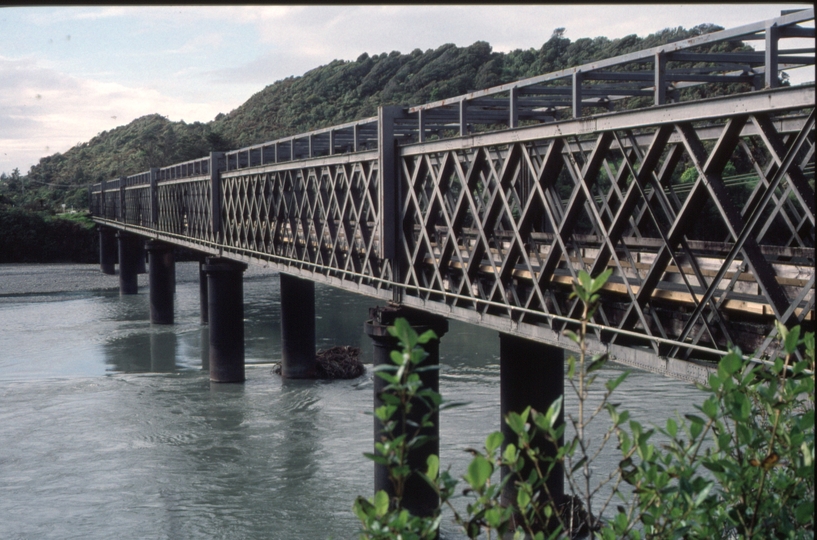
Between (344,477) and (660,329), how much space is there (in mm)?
10811

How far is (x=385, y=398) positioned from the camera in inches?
136

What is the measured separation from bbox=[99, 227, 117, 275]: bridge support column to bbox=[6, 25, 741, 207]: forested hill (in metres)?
26.1

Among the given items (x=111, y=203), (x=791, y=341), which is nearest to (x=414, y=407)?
(x=791, y=341)

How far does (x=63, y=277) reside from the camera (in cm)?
6562

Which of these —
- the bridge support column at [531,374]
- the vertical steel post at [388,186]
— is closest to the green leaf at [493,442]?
the bridge support column at [531,374]

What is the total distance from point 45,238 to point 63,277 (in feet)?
53.2

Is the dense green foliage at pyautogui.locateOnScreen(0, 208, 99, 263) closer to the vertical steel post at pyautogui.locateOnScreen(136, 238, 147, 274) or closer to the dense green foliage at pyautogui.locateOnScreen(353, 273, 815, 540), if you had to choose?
the vertical steel post at pyautogui.locateOnScreen(136, 238, 147, 274)

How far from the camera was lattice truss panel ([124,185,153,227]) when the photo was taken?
5094 centimetres

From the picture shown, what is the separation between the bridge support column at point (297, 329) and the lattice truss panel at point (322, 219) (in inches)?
68.5

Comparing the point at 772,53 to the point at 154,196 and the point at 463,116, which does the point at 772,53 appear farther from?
the point at 154,196

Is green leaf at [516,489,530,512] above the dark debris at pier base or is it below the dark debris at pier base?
above

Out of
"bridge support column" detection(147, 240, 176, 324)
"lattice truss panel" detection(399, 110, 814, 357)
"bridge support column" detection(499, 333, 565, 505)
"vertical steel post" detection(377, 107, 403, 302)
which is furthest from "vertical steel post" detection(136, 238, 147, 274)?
"bridge support column" detection(499, 333, 565, 505)

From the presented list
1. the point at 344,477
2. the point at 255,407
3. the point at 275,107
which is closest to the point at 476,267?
the point at 344,477

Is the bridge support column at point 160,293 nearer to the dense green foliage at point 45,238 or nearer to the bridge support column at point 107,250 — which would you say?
the bridge support column at point 107,250
